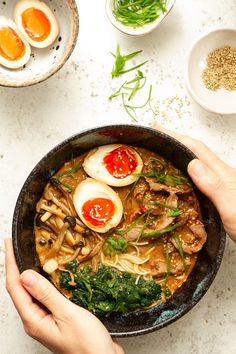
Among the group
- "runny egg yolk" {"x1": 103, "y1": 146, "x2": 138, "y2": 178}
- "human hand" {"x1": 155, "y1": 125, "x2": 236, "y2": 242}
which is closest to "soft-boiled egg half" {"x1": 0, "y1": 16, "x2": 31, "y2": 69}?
"runny egg yolk" {"x1": 103, "y1": 146, "x2": 138, "y2": 178}

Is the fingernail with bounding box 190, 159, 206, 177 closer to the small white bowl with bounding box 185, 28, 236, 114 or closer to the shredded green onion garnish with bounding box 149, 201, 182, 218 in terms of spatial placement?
the shredded green onion garnish with bounding box 149, 201, 182, 218

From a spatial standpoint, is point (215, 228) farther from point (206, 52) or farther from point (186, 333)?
point (206, 52)

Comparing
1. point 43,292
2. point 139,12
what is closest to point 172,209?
point 43,292

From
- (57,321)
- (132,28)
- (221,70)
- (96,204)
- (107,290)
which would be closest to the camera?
(57,321)

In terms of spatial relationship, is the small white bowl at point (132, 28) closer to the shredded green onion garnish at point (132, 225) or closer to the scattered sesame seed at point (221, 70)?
the scattered sesame seed at point (221, 70)

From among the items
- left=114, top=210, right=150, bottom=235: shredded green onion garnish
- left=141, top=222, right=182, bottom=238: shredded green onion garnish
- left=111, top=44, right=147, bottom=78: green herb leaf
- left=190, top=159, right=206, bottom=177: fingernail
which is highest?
left=111, top=44, right=147, bottom=78: green herb leaf

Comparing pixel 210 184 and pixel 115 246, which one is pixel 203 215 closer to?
pixel 210 184
